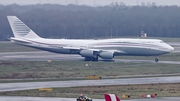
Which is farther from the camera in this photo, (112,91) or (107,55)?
(107,55)

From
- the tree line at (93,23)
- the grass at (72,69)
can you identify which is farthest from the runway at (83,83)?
the tree line at (93,23)

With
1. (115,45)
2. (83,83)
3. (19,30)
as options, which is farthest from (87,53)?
(83,83)

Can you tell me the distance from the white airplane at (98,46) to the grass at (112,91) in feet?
103

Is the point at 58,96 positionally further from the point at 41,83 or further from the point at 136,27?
the point at 136,27

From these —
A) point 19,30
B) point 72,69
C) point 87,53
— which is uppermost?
point 19,30

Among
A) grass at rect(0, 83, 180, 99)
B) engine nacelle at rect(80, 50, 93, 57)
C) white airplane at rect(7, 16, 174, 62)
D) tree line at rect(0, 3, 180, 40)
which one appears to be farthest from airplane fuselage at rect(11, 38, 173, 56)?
tree line at rect(0, 3, 180, 40)

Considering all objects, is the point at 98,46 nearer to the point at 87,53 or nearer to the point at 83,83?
the point at 87,53

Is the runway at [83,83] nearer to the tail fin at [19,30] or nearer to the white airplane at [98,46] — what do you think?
the white airplane at [98,46]

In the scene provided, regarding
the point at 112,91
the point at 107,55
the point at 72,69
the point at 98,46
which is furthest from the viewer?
the point at 98,46

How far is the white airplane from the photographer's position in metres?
91.7

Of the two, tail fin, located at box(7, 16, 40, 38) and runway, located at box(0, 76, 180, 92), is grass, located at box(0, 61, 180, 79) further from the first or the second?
tail fin, located at box(7, 16, 40, 38)

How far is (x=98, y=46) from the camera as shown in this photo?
9350cm

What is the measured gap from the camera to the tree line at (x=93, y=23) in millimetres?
150625

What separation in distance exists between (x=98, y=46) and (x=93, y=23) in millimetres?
62226
